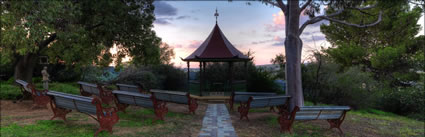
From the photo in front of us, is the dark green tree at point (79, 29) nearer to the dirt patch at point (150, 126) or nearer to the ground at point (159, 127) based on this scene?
the dirt patch at point (150, 126)

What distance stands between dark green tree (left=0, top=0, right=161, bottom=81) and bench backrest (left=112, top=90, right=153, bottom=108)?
327 centimetres

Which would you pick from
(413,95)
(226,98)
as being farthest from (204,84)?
(413,95)

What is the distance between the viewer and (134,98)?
25.5 feet

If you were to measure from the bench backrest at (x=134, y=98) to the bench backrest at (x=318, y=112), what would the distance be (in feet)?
14.2

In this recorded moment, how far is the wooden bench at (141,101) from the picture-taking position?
290 inches

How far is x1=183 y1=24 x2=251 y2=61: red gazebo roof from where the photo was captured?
13.1m

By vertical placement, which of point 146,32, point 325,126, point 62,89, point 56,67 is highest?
point 146,32

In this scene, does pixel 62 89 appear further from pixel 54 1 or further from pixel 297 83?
pixel 297 83

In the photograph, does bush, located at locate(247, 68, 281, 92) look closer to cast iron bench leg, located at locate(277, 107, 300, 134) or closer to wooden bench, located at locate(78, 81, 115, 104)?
wooden bench, located at locate(78, 81, 115, 104)

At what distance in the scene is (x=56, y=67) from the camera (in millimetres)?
21625

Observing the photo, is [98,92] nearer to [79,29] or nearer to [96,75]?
[79,29]

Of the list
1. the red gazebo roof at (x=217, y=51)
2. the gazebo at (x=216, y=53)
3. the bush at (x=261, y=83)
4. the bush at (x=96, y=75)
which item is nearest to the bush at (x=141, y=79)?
the bush at (x=96, y=75)

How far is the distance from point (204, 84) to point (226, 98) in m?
2.57

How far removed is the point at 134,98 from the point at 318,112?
5.40 m
